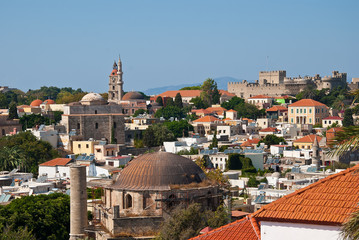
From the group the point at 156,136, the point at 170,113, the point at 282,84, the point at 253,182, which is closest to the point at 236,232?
the point at 253,182

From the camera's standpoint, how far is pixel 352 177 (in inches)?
298

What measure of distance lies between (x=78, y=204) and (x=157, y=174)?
2.86 meters

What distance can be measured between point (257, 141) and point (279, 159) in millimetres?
9977

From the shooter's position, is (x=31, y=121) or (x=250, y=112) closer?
(x=31, y=121)

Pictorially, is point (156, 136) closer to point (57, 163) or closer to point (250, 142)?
point (250, 142)

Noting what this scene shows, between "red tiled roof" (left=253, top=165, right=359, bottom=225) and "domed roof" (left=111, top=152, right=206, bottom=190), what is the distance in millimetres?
17524

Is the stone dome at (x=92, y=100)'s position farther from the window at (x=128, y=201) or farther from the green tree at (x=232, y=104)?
the window at (x=128, y=201)

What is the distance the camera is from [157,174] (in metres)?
25.3

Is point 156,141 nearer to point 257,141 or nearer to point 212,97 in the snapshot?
point 257,141

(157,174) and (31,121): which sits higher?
(31,121)

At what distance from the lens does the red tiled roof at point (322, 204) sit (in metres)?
7.23

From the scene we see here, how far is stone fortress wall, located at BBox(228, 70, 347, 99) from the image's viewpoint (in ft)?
374

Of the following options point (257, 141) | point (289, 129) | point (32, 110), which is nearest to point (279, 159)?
point (257, 141)

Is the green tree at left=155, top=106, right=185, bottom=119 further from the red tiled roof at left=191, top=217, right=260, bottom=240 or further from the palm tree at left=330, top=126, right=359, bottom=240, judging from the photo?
the palm tree at left=330, top=126, right=359, bottom=240
